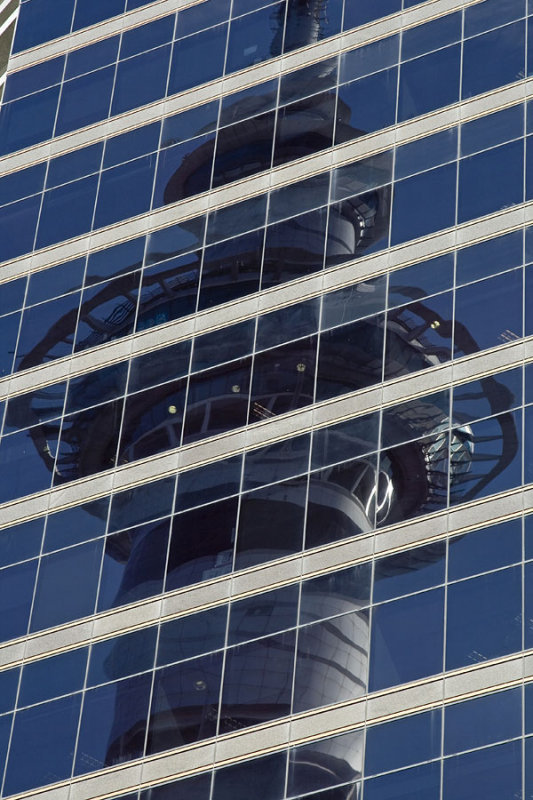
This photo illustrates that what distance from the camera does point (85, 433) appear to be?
67500 mm

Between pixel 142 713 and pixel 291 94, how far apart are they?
23353mm

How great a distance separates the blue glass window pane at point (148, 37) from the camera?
76750mm

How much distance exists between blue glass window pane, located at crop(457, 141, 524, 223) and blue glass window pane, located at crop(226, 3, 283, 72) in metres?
10.7

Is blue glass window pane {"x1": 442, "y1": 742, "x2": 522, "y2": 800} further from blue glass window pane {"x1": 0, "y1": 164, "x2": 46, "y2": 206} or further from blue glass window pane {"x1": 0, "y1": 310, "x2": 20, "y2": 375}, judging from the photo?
blue glass window pane {"x1": 0, "y1": 164, "x2": 46, "y2": 206}

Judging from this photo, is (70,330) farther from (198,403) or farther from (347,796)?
(347,796)

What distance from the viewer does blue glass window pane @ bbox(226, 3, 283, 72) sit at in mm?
73875

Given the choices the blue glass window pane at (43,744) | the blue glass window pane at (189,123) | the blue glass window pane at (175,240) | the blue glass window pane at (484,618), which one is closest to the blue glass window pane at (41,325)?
the blue glass window pane at (175,240)

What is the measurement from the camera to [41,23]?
8112cm

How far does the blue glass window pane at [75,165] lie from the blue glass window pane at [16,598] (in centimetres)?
1615

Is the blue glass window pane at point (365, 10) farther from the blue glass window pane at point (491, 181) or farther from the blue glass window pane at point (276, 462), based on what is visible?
the blue glass window pane at point (276, 462)

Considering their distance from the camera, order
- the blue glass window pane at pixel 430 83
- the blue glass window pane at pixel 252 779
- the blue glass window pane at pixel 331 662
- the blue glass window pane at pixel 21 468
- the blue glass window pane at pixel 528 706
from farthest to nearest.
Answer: the blue glass window pane at pixel 430 83, the blue glass window pane at pixel 21 468, the blue glass window pane at pixel 331 662, the blue glass window pane at pixel 252 779, the blue glass window pane at pixel 528 706

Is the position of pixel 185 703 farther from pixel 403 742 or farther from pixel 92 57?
pixel 92 57

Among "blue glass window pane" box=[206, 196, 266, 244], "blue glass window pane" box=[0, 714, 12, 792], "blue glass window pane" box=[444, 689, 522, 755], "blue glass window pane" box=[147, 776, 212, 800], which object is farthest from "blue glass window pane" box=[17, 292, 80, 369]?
"blue glass window pane" box=[444, 689, 522, 755]

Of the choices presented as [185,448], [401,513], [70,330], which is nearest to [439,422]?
[401,513]
